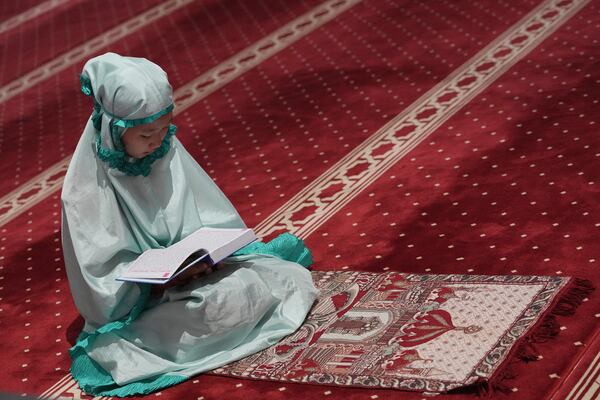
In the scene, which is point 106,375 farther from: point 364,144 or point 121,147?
point 364,144

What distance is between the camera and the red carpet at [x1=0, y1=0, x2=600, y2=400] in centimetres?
374

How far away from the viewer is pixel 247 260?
3.63 m

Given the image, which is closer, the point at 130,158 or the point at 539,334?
the point at 539,334

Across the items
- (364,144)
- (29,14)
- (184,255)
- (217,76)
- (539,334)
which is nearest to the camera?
(539,334)

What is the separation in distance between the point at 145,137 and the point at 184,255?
44 centimetres

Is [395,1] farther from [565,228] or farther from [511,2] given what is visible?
[565,228]

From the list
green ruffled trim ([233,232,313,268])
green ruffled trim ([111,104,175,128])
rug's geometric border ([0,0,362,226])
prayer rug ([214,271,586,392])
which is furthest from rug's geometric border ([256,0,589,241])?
rug's geometric border ([0,0,362,226])

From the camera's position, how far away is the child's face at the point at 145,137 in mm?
3385

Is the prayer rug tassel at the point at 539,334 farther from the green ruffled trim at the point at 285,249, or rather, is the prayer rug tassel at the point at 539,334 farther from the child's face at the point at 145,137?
the child's face at the point at 145,137

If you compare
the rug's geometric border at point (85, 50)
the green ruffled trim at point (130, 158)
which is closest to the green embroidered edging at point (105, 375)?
the green ruffled trim at point (130, 158)

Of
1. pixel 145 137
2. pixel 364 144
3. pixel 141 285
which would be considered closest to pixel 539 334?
pixel 141 285

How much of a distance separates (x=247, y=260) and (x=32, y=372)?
894 mm

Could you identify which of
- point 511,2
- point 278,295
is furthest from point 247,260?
point 511,2

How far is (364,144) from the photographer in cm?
528
